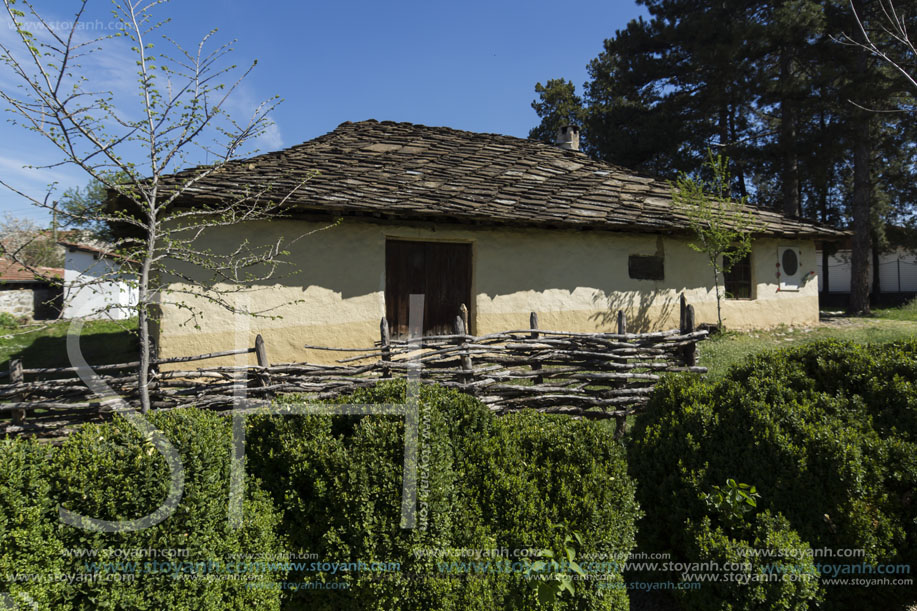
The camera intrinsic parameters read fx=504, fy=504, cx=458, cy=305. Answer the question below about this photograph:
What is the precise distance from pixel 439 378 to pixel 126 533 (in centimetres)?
331

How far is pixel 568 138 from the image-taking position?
45.8 ft

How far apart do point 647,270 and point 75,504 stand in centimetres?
978

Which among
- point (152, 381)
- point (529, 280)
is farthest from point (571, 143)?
point (152, 381)

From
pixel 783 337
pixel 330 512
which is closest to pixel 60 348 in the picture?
pixel 330 512

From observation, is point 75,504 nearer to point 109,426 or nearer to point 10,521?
point 10,521

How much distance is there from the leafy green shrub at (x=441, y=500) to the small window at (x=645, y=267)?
730cm

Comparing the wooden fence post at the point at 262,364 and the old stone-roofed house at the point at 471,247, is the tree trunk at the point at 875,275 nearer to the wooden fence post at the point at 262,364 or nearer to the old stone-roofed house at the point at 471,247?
the old stone-roofed house at the point at 471,247

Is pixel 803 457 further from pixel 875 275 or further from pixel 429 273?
pixel 875 275

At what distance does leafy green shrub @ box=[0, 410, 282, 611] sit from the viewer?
8.18 ft

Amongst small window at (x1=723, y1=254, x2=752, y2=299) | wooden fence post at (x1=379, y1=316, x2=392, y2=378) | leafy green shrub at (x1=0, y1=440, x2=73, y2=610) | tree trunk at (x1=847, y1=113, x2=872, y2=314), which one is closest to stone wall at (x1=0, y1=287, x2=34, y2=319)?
wooden fence post at (x1=379, y1=316, x2=392, y2=378)

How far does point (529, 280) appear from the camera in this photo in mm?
9297

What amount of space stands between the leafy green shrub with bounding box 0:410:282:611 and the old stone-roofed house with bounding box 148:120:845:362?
4.83m

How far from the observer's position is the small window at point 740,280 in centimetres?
1170

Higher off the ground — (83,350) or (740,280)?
(740,280)
